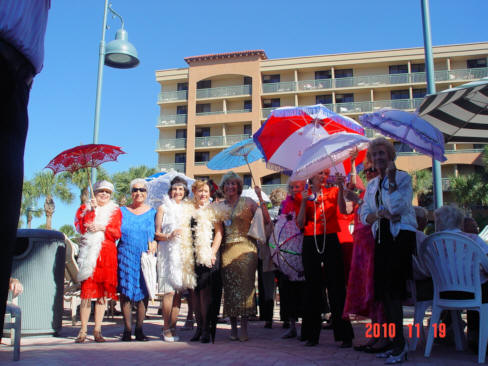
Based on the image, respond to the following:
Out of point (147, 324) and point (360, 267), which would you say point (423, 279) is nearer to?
point (360, 267)

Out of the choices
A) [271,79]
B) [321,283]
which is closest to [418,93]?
[271,79]

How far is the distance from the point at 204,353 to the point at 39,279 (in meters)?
2.54

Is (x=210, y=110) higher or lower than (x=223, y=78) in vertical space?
lower

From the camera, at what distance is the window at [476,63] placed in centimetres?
3994

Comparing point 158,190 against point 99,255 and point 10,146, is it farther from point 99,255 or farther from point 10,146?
point 10,146

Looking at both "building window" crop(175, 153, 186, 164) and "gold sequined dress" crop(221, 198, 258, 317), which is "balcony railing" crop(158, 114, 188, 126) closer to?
"building window" crop(175, 153, 186, 164)

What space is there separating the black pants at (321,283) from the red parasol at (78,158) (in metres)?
3.30

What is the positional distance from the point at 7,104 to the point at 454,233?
406 centimetres

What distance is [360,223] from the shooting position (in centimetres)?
486

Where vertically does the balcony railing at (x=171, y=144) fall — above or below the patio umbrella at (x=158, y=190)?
above

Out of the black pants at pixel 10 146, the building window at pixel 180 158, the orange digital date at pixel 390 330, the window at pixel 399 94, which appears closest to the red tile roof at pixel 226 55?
the building window at pixel 180 158

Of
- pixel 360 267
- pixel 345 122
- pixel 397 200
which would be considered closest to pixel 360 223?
pixel 360 267

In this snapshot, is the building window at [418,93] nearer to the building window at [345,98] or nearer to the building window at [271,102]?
the building window at [345,98]

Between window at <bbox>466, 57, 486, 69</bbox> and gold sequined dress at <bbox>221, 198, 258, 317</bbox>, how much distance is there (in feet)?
137
